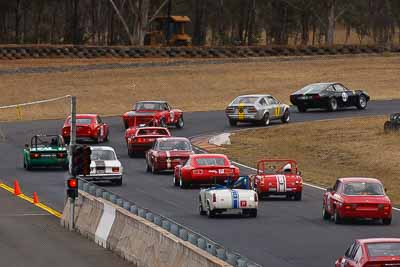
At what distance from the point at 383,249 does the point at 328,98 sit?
1663 inches

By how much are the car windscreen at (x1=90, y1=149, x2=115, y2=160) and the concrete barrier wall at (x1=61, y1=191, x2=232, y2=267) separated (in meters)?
7.23

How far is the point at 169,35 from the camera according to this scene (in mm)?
104125

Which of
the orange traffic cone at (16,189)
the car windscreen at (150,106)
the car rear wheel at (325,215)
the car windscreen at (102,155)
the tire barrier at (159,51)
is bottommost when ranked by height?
the orange traffic cone at (16,189)

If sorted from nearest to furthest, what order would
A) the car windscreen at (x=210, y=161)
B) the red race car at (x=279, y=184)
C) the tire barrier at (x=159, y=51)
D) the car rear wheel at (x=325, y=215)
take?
the car rear wheel at (x=325, y=215) < the red race car at (x=279, y=184) < the car windscreen at (x=210, y=161) < the tire barrier at (x=159, y=51)

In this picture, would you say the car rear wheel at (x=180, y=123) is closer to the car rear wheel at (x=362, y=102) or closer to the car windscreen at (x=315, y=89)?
the car windscreen at (x=315, y=89)

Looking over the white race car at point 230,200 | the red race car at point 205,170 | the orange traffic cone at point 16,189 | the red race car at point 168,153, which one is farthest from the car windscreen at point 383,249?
the red race car at point 168,153

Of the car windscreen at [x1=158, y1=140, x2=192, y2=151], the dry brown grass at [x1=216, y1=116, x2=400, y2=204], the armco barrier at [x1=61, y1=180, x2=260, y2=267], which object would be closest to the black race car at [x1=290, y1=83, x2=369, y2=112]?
the dry brown grass at [x1=216, y1=116, x2=400, y2=204]

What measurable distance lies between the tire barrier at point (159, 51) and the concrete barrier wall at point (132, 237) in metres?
62.1

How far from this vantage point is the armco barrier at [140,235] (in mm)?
18677

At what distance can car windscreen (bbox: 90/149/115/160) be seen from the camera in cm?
3769

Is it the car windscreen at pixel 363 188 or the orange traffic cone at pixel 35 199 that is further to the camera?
the orange traffic cone at pixel 35 199

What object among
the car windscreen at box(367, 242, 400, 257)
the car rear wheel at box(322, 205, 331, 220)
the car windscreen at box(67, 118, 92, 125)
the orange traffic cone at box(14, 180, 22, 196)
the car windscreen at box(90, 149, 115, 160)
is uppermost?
the car windscreen at box(367, 242, 400, 257)

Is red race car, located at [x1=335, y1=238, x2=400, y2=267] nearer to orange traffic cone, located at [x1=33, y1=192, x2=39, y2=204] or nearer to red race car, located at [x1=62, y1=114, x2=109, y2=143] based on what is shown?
orange traffic cone, located at [x1=33, y1=192, x2=39, y2=204]

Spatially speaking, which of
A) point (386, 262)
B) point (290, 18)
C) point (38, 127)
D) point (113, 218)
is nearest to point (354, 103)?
point (38, 127)
